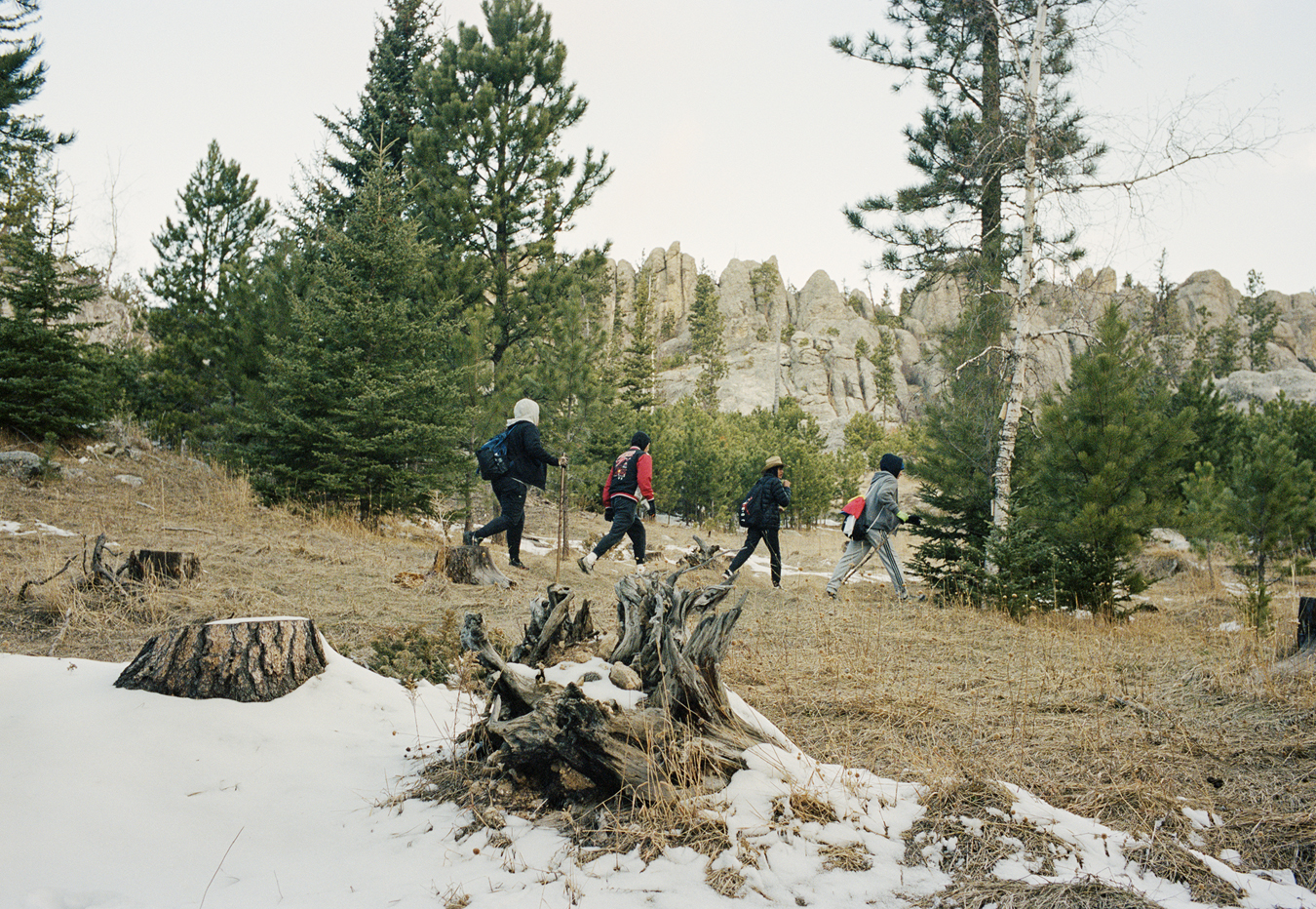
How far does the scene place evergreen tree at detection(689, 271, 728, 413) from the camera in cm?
6103

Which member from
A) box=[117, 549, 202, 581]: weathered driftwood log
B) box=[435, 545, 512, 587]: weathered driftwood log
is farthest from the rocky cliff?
box=[117, 549, 202, 581]: weathered driftwood log

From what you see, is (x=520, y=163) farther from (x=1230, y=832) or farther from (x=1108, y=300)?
(x=1230, y=832)

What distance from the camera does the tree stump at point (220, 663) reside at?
3.30 metres

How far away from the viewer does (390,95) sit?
1720 cm

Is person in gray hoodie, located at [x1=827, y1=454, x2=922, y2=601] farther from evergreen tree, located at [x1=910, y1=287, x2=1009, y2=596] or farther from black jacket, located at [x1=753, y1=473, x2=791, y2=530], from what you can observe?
black jacket, located at [x1=753, y1=473, x2=791, y2=530]

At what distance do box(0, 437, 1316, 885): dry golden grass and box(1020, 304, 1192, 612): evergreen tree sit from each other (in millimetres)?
864

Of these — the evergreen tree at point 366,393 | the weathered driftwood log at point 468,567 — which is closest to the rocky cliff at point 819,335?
the evergreen tree at point 366,393

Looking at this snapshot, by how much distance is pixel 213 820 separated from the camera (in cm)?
260

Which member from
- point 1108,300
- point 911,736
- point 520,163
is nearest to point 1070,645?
point 911,736

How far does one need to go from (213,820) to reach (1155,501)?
925cm

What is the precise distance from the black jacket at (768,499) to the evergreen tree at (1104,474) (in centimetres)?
311

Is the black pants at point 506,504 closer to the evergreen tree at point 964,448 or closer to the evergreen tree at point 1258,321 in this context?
the evergreen tree at point 964,448

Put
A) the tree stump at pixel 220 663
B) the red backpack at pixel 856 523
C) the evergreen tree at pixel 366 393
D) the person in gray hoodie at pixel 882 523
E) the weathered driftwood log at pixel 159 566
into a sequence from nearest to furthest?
the tree stump at pixel 220 663 < the weathered driftwood log at pixel 159 566 < the person in gray hoodie at pixel 882 523 < the red backpack at pixel 856 523 < the evergreen tree at pixel 366 393

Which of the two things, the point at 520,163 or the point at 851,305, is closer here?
the point at 520,163
